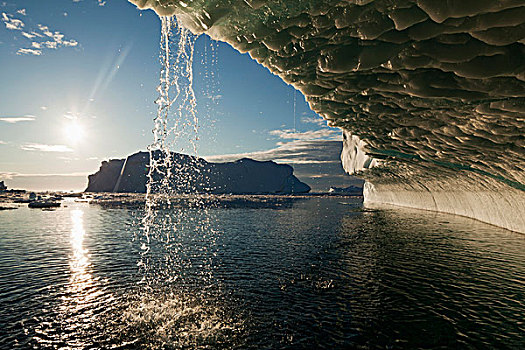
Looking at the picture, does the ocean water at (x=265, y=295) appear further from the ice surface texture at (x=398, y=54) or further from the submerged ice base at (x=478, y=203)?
the ice surface texture at (x=398, y=54)

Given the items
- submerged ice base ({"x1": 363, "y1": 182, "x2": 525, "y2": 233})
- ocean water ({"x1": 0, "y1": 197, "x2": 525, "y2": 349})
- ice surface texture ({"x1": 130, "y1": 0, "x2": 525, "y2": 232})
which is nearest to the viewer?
ice surface texture ({"x1": 130, "y1": 0, "x2": 525, "y2": 232})

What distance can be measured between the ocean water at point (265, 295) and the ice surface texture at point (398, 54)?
18.8 feet

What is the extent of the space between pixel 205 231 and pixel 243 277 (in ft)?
44.5

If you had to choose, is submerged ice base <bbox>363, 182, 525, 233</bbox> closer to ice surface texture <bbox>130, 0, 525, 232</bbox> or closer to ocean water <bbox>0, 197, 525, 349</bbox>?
ocean water <bbox>0, 197, 525, 349</bbox>

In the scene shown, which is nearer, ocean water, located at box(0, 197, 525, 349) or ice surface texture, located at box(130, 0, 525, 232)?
ice surface texture, located at box(130, 0, 525, 232)

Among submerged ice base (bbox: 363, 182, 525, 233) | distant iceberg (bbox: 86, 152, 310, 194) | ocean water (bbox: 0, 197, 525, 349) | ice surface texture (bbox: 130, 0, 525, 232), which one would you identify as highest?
distant iceberg (bbox: 86, 152, 310, 194)

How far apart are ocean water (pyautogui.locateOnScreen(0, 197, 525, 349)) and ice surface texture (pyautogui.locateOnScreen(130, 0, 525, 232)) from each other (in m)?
5.74

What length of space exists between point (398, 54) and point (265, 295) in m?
7.83

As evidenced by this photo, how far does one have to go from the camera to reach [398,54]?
309 inches

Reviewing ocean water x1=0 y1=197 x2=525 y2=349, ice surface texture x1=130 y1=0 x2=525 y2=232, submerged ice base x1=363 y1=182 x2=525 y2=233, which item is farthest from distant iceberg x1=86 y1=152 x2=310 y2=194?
Result: ice surface texture x1=130 y1=0 x2=525 y2=232

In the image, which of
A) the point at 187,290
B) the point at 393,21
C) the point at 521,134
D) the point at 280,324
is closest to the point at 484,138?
the point at 521,134

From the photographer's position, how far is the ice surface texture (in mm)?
6266

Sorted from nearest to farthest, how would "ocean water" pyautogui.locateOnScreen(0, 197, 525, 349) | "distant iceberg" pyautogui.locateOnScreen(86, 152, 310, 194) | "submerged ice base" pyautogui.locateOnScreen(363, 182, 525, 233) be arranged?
"ocean water" pyautogui.locateOnScreen(0, 197, 525, 349), "submerged ice base" pyautogui.locateOnScreen(363, 182, 525, 233), "distant iceberg" pyautogui.locateOnScreen(86, 152, 310, 194)

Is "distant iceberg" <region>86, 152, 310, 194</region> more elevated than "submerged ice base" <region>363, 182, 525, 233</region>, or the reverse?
"distant iceberg" <region>86, 152, 310, 194</region>
